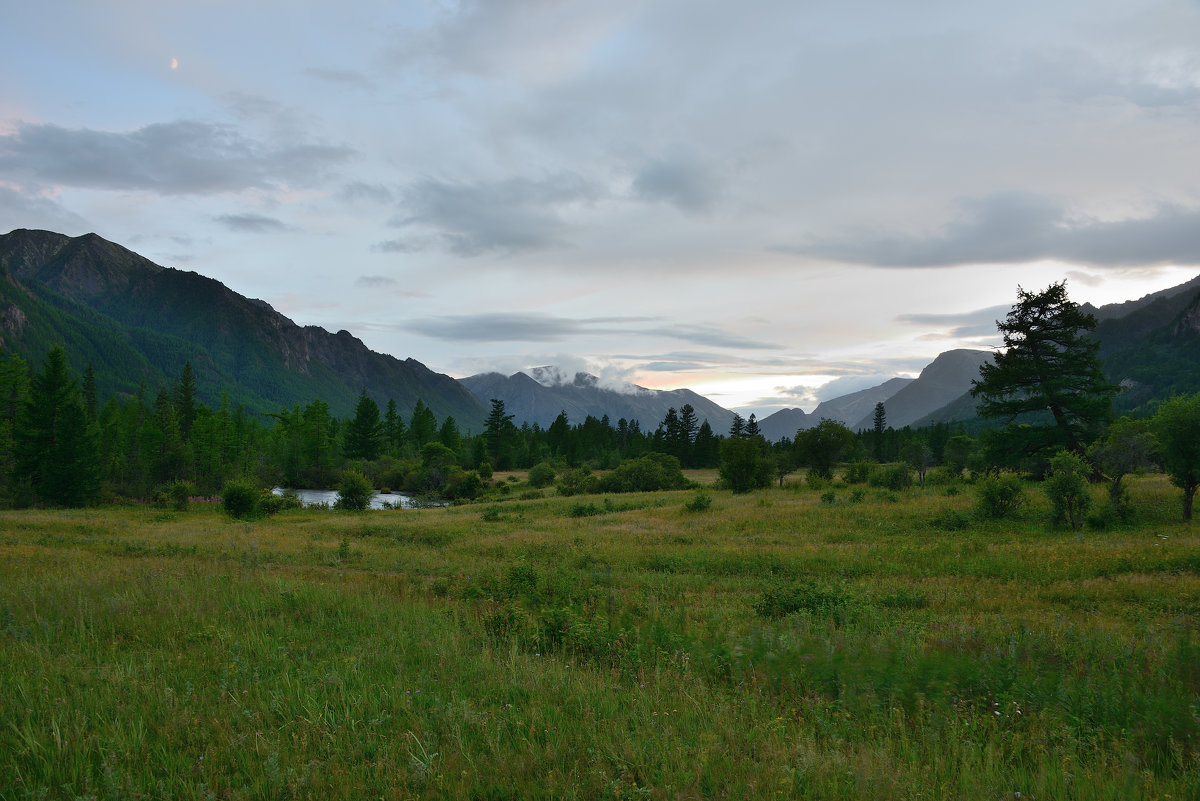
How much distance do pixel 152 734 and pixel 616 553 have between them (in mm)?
15888

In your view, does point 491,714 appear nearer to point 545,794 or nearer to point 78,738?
point 545,794

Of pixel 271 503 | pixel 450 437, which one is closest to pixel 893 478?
pixel 271 503

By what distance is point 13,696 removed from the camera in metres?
4.93

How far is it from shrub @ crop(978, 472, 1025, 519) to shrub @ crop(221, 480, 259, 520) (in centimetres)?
4180

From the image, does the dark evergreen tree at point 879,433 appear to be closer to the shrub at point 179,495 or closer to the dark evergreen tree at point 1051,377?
the dark evergreen tree at point 1051,377

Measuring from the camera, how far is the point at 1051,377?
34031 mm

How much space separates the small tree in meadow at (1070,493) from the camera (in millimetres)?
20781

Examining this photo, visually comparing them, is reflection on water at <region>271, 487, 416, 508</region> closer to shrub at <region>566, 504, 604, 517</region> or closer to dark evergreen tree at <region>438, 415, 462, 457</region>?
dark evergreen tree at <region>438, 415, 462, 457</region>

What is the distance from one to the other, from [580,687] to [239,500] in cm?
4014

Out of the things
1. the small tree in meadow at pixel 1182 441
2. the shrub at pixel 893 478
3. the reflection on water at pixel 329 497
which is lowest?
the reflection on water at pixel 329 497

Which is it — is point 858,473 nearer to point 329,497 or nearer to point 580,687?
A: point 580,687

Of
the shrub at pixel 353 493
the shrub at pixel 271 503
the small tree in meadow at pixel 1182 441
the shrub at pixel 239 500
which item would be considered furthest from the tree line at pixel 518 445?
the shrub at pixel 239 500

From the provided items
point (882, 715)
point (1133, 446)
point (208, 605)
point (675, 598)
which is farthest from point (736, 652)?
point (1133, 446)

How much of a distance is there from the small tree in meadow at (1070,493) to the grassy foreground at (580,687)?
7.49 metres
